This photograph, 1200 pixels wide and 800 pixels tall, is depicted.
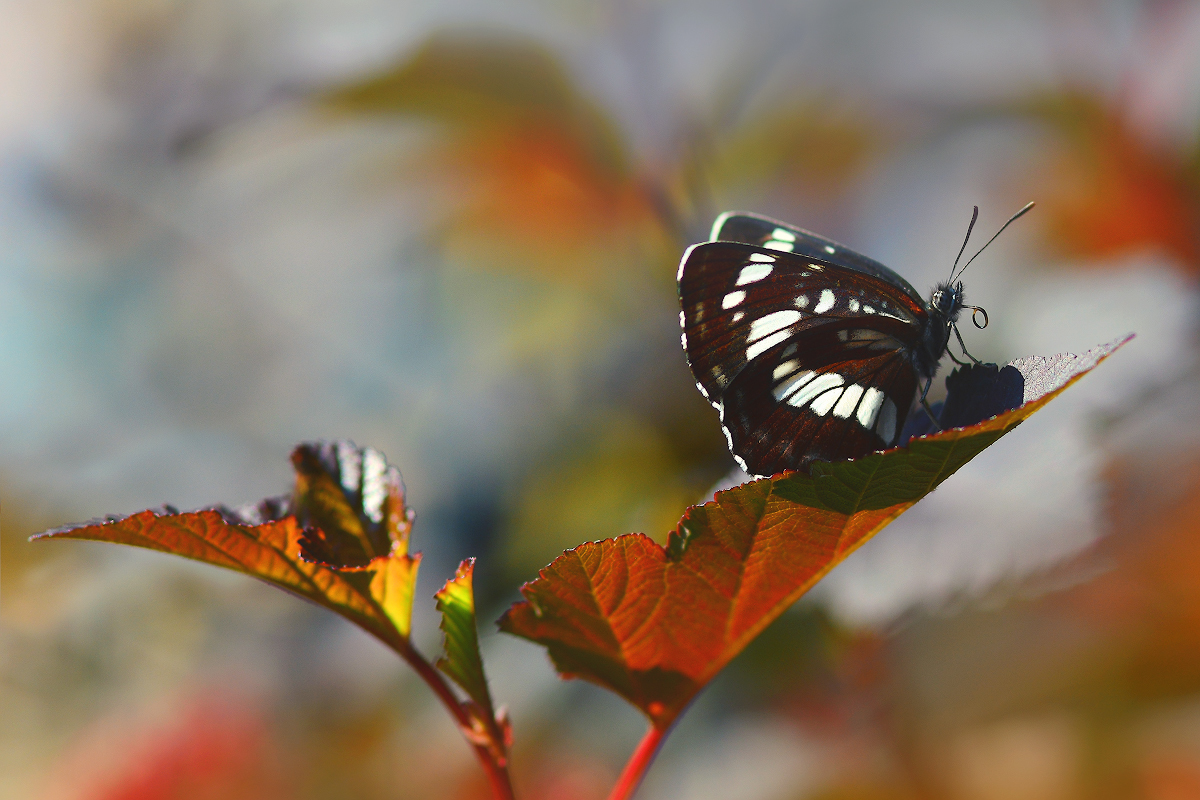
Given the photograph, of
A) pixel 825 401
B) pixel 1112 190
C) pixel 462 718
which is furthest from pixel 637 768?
pixel 1112 190

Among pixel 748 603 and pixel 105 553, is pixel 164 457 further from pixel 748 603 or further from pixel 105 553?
pixel 748 603

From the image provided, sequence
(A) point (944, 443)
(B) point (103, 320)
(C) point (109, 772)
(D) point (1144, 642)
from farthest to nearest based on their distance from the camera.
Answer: (B) point (103, 320) → (C) point (109, 772) → (D) point (1144, 642) → (A) point (944, 443)

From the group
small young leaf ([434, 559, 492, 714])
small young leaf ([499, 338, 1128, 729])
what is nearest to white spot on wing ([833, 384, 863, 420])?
small young leaf ([499, 338, 1128, 729])

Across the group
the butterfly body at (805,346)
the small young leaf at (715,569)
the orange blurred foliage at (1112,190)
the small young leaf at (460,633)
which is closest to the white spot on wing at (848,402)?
the butterfly body at (805,346)

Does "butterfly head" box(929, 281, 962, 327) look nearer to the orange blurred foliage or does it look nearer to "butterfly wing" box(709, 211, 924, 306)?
"butterfly wing" box(709, 211, 924, 306)

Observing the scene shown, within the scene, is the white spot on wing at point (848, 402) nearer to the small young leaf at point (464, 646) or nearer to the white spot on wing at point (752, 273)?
the white spot on wing at point (752, 273)

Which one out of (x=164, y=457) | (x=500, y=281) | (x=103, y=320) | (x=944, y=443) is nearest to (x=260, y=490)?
(x=164, y=457)
